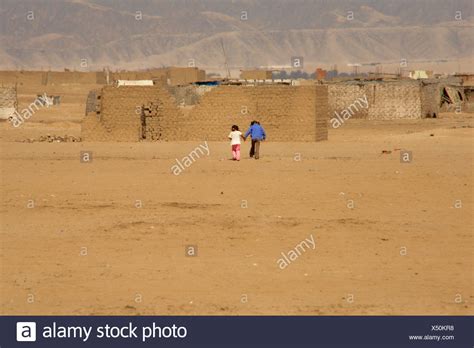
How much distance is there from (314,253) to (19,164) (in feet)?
37.9

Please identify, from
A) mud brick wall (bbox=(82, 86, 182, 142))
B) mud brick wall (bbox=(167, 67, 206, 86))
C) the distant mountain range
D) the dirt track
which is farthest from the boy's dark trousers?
the distant mountain range

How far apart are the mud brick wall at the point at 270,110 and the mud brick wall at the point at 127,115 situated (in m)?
0.99

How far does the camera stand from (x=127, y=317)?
36.9ft

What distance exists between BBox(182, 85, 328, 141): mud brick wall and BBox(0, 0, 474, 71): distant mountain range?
394 feet

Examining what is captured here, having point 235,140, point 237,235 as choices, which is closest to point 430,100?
point 235,140

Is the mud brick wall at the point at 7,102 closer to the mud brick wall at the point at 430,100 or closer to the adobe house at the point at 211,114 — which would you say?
the adobe house at the point at 211,114

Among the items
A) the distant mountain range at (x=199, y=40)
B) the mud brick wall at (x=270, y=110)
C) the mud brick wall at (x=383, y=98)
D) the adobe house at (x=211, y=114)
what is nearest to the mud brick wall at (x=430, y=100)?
the mud brick wall at (x=383, y=98)

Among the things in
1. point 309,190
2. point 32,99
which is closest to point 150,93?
point 309,190

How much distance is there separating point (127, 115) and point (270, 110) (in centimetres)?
386

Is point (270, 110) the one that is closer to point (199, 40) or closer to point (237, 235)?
point (237, 235)

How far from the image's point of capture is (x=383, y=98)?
4322cm

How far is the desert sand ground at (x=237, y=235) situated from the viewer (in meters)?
12.2

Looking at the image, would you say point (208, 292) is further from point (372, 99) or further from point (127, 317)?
point (372, 99)

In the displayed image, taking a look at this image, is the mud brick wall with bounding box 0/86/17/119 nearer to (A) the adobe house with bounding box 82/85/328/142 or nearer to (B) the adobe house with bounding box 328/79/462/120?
(B) the adobe house with bounding box 328/79/462/120
